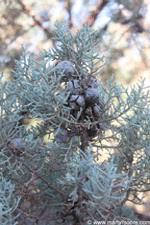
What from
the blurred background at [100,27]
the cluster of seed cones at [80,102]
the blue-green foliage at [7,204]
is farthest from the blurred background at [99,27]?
the blue-green foliage at [7,204]

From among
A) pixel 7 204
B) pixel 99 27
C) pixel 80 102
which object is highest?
pixel 99 27

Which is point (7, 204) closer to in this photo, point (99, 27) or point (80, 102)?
point (80, 102)

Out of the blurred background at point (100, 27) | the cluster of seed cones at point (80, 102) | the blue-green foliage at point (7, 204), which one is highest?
the blurred background at point (100, 27)

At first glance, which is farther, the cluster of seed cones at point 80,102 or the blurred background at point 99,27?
the blurred background at point 99,27

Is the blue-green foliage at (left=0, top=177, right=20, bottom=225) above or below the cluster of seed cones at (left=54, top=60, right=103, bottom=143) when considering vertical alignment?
below

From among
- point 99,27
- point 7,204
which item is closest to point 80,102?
point 7,204

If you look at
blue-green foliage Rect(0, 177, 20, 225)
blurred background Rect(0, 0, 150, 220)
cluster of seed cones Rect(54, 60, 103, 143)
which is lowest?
blue-green foliage Rect(0, 177, 20, 225)

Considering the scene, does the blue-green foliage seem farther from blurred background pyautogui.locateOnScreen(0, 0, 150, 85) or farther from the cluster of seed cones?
blurred background pyautogui.locateOnScreen(0, 0, 150, 85)

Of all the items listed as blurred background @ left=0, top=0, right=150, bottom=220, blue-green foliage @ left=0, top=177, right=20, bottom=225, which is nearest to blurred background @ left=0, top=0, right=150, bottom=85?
blurred background @ left=0, top=0, right=150, bottom=220

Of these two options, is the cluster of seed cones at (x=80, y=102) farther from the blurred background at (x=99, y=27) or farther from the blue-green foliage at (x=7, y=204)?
the blurred background at (x=99, y=27)
